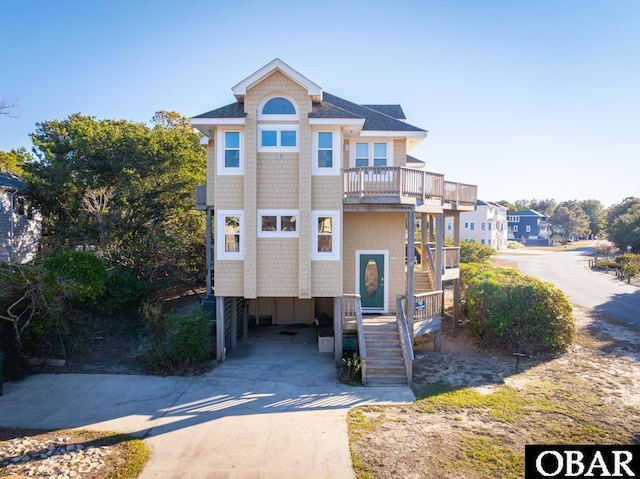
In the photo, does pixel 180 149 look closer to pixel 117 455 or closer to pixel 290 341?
pixel 290 341

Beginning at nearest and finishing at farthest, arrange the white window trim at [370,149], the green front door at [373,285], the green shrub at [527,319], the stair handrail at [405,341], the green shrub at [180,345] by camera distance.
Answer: the stair handrail at [405,341]
the green shrub at [180,345]
the green shrub at [527,319]
the white window trim at [370,149]
the green front door at [373,285]

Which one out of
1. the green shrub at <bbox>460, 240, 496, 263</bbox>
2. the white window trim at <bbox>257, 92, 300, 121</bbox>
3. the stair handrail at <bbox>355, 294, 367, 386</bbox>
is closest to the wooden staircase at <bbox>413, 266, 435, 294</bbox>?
the stair handrail at <bbox>355, 294, 367, 386</bbox>

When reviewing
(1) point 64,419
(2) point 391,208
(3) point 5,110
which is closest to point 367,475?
(1) point 64,419

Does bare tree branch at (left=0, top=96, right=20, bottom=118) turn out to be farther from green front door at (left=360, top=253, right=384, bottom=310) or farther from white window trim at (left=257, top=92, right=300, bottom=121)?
green front door at (left=360, top=253, right=384, bottom=310)

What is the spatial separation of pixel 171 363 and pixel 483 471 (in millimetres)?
8839

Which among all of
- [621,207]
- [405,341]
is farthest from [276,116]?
[621,207]

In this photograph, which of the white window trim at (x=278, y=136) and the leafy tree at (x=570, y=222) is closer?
the white window trim at (x=278, y=136)

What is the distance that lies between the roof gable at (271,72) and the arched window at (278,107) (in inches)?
28.4

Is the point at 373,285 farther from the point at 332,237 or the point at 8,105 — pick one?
the point at 8,105

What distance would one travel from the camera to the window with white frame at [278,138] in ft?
41.5

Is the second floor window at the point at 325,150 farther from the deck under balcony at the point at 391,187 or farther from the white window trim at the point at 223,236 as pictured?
the white window trim at the point at 223,236

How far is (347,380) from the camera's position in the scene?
36.2 feet

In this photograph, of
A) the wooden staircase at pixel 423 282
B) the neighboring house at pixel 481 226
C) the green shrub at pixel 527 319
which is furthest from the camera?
the neighboring house at pixel 481 226

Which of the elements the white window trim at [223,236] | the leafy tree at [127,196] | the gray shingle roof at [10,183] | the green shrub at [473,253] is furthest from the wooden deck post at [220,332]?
the green shrub at [473,253]
